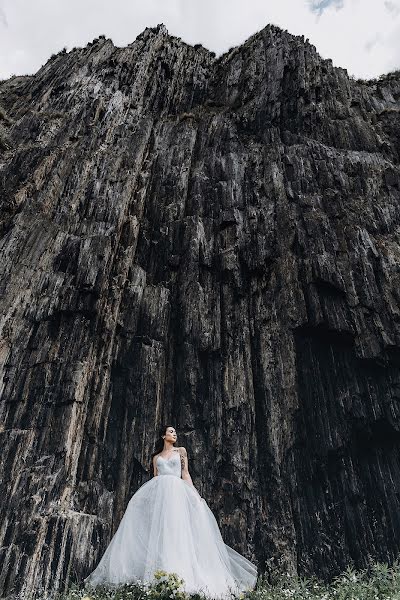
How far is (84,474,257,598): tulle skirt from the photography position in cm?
914

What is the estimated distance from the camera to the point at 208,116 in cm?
2705

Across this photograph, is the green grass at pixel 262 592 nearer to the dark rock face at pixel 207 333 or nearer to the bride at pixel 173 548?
the bride at pixel 173 548

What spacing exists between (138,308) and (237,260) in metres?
4.59

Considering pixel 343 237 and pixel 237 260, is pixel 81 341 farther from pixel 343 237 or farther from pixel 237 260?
pixel 343 237

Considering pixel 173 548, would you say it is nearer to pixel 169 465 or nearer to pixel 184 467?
pixel 169 465

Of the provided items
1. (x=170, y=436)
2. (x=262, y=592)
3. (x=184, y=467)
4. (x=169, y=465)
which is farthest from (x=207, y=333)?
(x=262, y=592)

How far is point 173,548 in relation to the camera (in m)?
9.34

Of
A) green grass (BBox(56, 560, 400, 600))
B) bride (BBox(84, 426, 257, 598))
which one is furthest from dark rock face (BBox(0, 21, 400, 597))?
bride (BBox(84, 426, 257, 598))

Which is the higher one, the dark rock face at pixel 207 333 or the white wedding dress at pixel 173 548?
the dark rock face at pixel 207 333

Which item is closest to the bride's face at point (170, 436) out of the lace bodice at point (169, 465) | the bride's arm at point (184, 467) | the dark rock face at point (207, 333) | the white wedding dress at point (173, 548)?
the bride's arm at point (184, 467)

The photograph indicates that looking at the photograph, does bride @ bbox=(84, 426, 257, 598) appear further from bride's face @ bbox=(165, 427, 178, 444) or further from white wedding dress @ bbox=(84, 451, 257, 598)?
bride's face @ bbox=(165, 427, 178, 444)

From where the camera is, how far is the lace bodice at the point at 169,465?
11.8 metres

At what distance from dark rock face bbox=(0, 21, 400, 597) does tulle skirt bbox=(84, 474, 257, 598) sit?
129 inches

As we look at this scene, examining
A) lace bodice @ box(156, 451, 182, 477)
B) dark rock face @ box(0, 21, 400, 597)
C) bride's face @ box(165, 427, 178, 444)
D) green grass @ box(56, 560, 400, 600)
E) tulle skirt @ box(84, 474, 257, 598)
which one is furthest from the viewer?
dark rock face @ box(0, 21, 400, 597)
